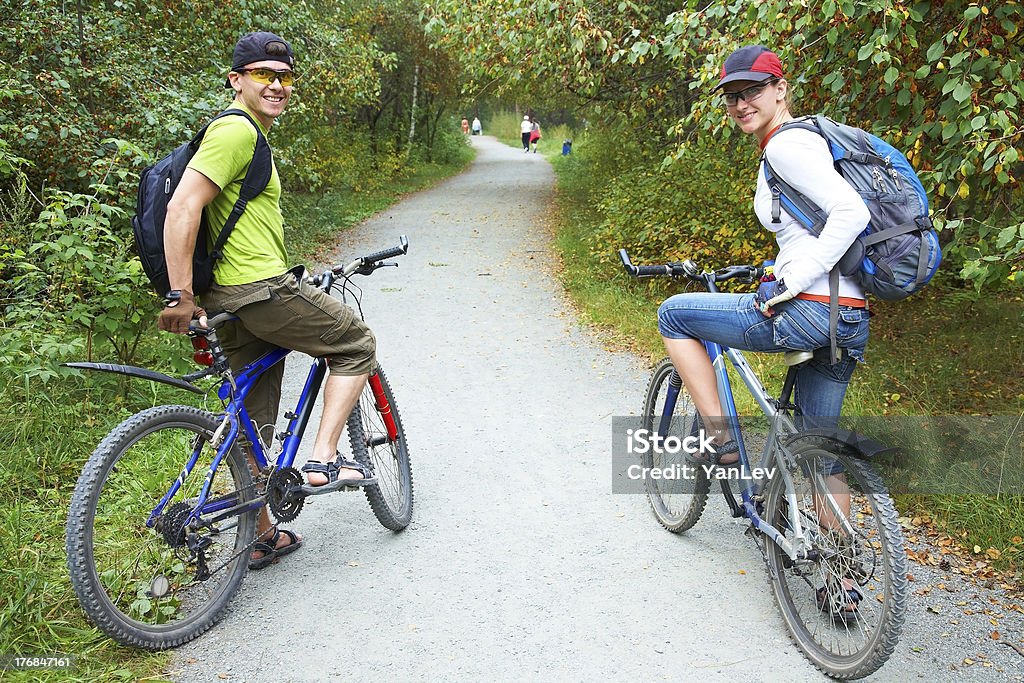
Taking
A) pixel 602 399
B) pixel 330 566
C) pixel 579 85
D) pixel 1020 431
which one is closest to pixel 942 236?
pixel 1020 431

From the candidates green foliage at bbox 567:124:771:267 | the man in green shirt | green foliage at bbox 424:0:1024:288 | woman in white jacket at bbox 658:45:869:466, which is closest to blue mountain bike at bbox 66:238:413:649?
the man in green shirt

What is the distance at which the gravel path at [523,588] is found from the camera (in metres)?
3.10

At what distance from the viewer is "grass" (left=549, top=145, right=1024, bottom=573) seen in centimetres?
409

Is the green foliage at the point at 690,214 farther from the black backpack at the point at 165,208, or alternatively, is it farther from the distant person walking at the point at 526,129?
the distant person walking at the point at 526,129

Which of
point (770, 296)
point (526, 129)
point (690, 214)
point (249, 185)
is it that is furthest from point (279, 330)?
point (526, 129)

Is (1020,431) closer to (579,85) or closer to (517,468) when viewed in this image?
(517,468)

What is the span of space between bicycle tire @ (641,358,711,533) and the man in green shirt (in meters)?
1.49

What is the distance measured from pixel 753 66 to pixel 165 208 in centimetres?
229

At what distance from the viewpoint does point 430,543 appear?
4062mm

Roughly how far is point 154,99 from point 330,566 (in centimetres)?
526

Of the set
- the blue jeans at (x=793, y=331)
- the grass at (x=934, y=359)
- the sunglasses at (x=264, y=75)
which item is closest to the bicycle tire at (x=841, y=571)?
the blue jeans at (x=793, y=331)

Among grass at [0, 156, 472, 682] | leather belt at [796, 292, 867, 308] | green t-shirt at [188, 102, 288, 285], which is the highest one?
green t-shirt at [188, 102, 288, 285]

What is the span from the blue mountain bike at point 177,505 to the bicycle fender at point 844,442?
1.92 meters

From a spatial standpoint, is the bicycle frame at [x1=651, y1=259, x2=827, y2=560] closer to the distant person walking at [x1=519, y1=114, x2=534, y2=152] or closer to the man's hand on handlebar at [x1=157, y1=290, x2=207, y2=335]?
the man's hand on handlebar at [x1=157, y1=290, x2=207, y2=335]
